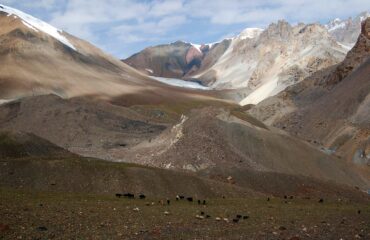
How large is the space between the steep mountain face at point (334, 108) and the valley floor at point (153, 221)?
49.0 meters

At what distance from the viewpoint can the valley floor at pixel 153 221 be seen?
60.5 feet

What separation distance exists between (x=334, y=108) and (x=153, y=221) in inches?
3231

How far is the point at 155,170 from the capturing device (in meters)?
37.0

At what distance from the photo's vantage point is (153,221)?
70.5 feet

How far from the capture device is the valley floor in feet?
60.5

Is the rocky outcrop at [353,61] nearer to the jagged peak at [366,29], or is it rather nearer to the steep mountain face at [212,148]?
the jagged peak at [366,29]

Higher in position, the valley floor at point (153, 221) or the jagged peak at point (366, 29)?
the jagged peak at point (366, 29)

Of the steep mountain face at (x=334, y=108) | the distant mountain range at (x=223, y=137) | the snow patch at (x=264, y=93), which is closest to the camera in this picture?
the distant mountain range at (x=223, y=137)

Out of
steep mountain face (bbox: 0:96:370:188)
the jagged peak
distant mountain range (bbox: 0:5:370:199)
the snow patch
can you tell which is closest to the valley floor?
distant mountain range (bbox: 0:5:370:199)

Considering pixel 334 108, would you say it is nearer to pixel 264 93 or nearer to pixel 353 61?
pixel 353 61

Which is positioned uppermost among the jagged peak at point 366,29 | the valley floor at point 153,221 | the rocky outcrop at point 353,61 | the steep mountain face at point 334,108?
the jagged peak at point 366,29

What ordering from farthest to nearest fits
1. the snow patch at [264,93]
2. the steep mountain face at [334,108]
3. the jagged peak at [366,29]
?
the snow patch at [264,93], the jagged peak at [366,29], the steep mountain face at [334,108]

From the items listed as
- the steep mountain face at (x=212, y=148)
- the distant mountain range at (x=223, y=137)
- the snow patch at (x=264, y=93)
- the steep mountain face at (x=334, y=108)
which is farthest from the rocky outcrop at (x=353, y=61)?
the steep mountain face at (x=212, y=148)

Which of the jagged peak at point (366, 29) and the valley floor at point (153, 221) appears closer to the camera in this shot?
the valley floor at point (153, 221)
